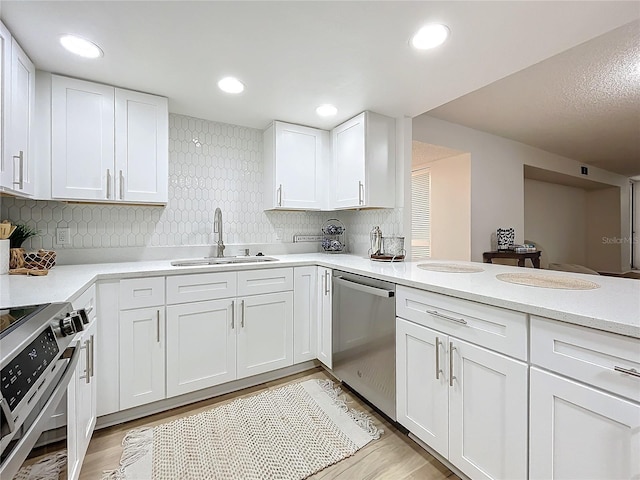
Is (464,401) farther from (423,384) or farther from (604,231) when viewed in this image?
(604,231)

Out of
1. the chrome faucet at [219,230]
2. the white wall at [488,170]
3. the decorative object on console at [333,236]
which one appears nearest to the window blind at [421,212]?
the white wall at [488,170]

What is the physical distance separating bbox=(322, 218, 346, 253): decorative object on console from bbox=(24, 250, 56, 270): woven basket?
2115 mm

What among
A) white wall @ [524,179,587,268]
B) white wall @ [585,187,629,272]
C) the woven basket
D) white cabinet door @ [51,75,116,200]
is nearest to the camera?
the woven basket

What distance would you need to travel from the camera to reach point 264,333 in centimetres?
220

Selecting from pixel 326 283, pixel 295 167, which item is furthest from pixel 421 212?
pixel 326 283

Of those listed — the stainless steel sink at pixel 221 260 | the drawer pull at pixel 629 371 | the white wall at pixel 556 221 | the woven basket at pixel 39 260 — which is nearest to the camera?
the drawer pull at pixel 629 371

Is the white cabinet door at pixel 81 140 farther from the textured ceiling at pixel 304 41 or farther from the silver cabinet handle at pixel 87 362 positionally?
the silver cabinet handle at pixel 87 362

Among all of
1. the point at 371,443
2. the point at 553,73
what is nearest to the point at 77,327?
the point at 371,443

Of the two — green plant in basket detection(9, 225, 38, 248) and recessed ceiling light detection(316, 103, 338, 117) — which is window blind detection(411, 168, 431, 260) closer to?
recessed ceiling light detection(316, 103, 338, 117)

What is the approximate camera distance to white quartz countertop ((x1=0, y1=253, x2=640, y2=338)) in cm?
90

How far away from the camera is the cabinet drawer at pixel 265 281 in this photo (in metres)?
2.11

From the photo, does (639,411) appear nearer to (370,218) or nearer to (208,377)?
(208,377)

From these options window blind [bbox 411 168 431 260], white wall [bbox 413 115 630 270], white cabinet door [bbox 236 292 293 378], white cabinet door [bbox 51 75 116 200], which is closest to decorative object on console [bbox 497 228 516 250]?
white wall [bbox 413 115 630 270]

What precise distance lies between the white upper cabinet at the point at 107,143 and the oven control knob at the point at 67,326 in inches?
50.4
